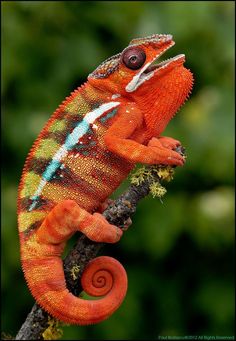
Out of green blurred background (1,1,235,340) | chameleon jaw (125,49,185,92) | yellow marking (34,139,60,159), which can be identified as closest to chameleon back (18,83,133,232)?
yellow marking (34,139,60,159)

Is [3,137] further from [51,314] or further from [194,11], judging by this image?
[51,314]

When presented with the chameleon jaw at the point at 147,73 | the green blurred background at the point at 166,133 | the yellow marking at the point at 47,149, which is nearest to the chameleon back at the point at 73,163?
the yellow marking at the point at 47,149

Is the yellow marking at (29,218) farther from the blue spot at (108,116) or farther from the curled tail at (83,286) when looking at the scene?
the blue spot at (108,116)

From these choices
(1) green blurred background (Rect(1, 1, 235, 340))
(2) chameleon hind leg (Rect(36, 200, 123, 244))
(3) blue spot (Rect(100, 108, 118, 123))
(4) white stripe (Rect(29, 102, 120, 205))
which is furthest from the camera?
(1) green blurred background (Rect(1, 1, 235, 340))

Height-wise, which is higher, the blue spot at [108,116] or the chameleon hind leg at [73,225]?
the blue spot at [108,116]

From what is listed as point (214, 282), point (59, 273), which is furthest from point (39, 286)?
point (214, 282)

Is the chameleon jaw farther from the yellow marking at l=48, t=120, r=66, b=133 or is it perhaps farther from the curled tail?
the curled tail

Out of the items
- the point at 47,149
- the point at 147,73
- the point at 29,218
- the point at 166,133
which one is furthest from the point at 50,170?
the point at 166,133
